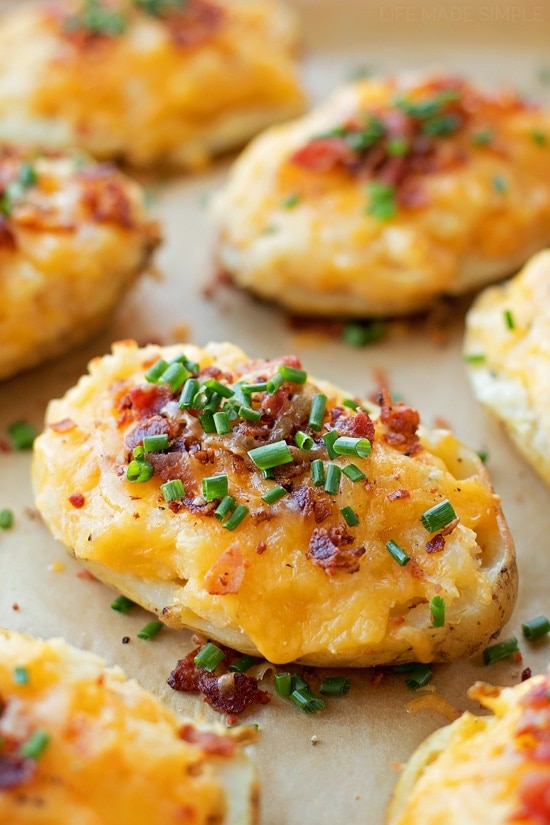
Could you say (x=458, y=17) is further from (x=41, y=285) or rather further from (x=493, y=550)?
(x=493, y=550)

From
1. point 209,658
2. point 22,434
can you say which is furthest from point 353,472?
point 22,434

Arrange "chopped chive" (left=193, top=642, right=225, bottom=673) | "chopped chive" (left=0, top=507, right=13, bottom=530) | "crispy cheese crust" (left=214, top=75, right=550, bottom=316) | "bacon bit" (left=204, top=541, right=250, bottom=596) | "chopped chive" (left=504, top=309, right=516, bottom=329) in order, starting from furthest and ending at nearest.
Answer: "crispy cheese crust" (left=214, top=75, right=550, bottom=316) → "chopped chive" (left=504, top=309, right=516, bottom=329) → "chopped chive" (left=0, top=507, right=13, bottom=530) → "chopped chive" (left=193, top=642, right=225, bottom=673) → "bacon bit" (left=204, top=541, right=250, bottom=596)

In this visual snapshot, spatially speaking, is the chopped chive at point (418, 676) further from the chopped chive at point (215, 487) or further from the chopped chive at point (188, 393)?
the chopped chive at point (188, 393)

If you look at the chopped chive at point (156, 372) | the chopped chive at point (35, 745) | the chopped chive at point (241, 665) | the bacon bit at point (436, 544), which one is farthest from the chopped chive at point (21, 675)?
the bacon bit at point (436, 544)

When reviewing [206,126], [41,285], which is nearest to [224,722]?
[41,285]

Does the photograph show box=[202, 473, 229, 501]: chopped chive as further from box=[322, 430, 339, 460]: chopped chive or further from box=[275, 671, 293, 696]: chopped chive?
box=[275, 671, 293, 696]: chopped chive

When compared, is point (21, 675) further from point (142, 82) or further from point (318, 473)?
point (142, 82)

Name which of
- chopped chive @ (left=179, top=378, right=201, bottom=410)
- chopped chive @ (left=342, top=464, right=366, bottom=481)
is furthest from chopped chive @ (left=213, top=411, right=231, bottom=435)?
chopped chive @ (left=342, top=464, right=366, bottom=481)
